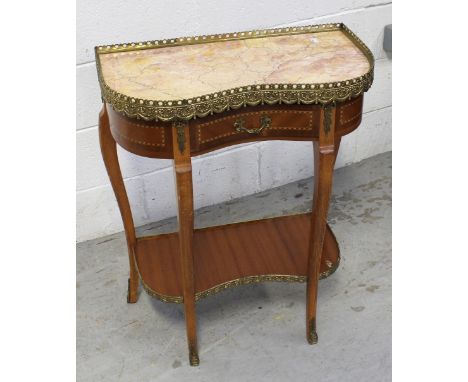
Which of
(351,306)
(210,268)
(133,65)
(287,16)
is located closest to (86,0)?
(133,65)

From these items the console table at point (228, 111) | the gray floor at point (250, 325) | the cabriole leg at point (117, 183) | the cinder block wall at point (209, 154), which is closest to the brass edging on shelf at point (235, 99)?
the console table at point (228, 111)

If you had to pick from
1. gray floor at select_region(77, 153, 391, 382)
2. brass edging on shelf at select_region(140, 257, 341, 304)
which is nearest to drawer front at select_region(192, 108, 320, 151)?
brass edging on shelf at select_region(140, 257, 341, 304)

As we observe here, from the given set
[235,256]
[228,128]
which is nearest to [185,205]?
[228,128]

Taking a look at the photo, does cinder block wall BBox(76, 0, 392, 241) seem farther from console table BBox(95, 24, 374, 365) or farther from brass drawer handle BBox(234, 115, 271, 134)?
brass drawer handle BBox(234, 115, 271, 134)

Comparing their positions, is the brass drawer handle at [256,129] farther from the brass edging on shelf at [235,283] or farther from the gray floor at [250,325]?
the gray floor at [250,325]

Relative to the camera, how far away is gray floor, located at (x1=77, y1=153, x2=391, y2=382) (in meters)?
2.08

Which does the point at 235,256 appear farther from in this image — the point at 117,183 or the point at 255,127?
the point at 255,127

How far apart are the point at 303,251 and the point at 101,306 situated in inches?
30.5

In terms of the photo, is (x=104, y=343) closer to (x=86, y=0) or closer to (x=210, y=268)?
(x=210, y=268)

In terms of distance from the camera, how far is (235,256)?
222 centimetres

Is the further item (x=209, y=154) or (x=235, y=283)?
(x=209, y=154)

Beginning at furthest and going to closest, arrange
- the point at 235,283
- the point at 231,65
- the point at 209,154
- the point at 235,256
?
the point at 209,154 < the point at 235,256 < the point at 235,283 < the point at 231,65

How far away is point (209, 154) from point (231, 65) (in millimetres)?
923

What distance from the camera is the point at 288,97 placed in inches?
66.6
